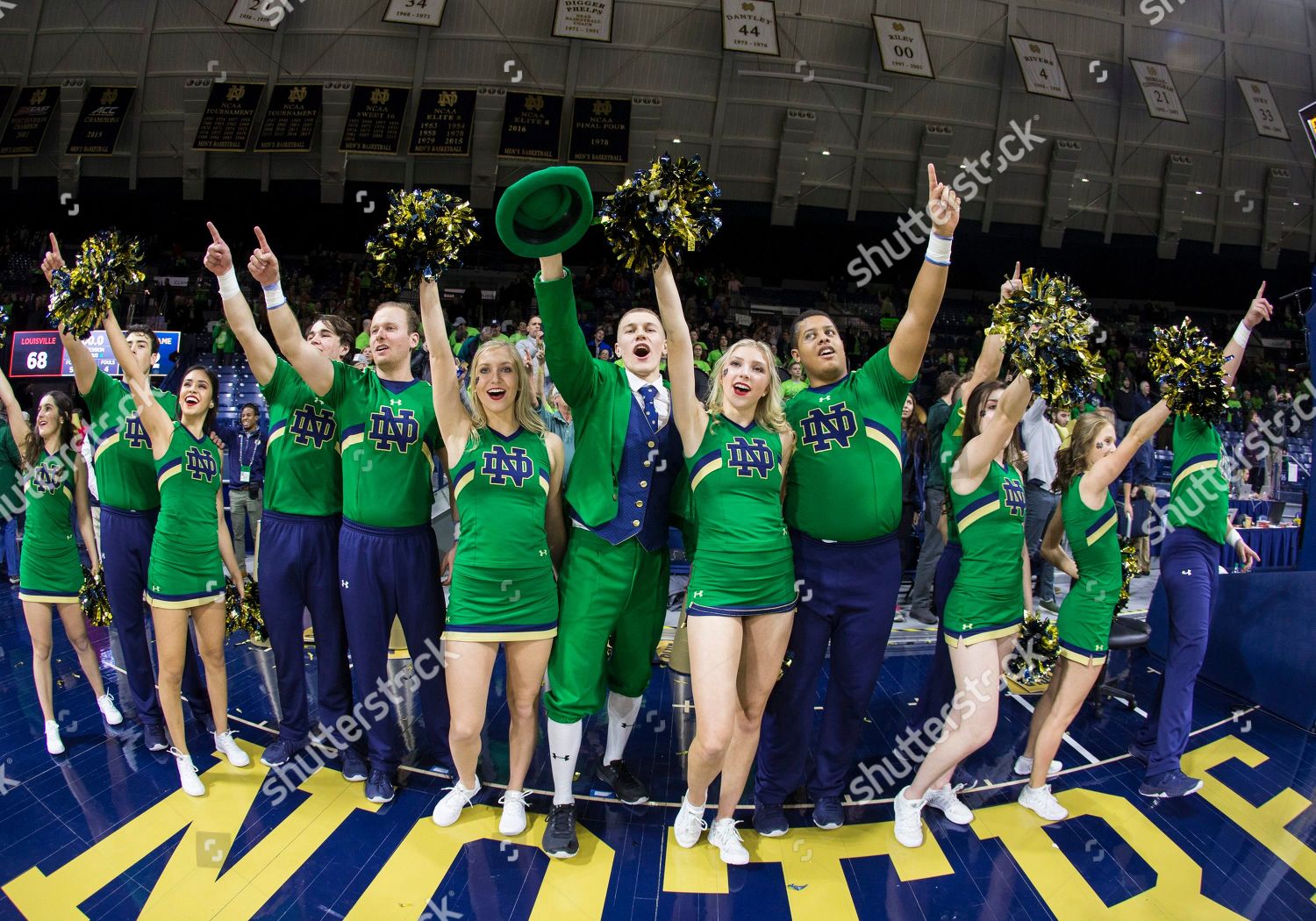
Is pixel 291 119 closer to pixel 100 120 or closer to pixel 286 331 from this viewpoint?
pixel 100 120

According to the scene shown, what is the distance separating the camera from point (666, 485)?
3.38 m

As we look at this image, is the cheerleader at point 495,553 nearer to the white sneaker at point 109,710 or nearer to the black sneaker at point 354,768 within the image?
the black sneaker at point 354,768

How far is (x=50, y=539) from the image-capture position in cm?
410

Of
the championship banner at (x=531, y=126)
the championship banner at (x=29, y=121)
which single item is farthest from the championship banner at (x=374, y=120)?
the championship banner at (x=29, y=121)

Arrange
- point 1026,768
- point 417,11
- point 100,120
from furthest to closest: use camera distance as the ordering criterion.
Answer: point 100,120 → point 417,11 → point 1026,768

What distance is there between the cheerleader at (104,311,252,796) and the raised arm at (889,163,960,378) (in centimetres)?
327

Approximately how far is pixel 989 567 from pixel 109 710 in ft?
15.1

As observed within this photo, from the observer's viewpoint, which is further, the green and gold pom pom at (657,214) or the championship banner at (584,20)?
the championship banner at (584,20)

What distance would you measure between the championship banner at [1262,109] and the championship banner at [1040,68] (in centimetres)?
469

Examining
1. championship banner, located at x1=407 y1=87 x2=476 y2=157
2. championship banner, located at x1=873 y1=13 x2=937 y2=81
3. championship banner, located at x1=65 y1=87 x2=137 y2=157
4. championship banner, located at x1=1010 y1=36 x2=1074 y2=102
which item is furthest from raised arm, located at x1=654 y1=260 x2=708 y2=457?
championship banner, located at x1=65 y1=87 x2=137 y2=157

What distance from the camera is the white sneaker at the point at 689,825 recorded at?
3.30m

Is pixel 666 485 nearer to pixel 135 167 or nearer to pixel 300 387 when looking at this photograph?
pixel 300 387

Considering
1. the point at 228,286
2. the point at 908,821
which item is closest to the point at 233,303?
the point at 228,286

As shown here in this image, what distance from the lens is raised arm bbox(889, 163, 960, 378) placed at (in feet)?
9.68
